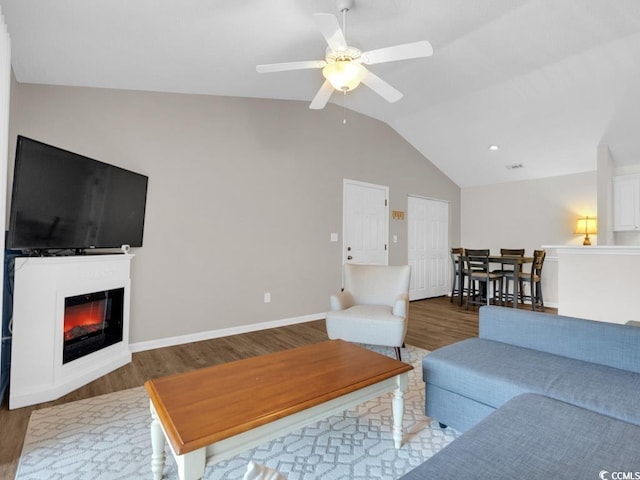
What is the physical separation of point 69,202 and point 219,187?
1496 millimetres

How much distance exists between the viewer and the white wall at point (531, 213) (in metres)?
→ 5.35

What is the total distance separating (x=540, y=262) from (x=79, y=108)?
6.05 m

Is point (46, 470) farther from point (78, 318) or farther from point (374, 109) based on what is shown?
point (374, 109)

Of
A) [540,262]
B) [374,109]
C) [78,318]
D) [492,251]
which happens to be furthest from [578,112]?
[78,318]

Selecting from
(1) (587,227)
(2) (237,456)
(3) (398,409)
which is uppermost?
(1) (587,227)

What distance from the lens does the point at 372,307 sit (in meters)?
3.21

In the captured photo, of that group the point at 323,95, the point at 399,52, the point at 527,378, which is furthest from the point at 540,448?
the point at 323,95

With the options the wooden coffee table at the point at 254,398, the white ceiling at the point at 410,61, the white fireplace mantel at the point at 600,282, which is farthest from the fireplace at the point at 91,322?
the white fireplace mantel at the point at 600,282

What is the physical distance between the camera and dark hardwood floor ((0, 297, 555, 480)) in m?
1.87

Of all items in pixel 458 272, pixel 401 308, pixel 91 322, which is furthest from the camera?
pixel 458 272

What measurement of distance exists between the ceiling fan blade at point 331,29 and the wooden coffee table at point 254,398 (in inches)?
74.7

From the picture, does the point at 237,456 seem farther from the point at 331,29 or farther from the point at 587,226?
the point at 587,226

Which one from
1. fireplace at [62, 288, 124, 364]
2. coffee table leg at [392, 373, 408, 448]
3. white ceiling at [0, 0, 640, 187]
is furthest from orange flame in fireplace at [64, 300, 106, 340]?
coffee table leg at [392, 373, 408, 448]

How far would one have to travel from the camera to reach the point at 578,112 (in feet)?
13.2
